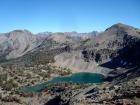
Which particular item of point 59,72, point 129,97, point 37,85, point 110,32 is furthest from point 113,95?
point 110,32

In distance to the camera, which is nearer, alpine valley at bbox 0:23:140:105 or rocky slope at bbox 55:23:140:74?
alpine valley at bbox 0:23:140:105

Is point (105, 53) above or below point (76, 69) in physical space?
above

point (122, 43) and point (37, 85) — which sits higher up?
point (122, 43)

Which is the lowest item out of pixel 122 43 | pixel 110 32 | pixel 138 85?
pixel 138 85

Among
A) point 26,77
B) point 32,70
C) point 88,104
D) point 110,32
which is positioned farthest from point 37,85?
point 110,32

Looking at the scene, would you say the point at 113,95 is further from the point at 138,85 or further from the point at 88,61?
the point at 88,61

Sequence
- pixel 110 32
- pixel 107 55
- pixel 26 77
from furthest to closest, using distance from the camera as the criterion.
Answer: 1. pixel 110 32
2. pixel 107 55
3. pixel 26 77

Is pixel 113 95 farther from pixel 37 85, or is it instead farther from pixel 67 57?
pixel 67 57

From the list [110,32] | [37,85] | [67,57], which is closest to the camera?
[37,85]

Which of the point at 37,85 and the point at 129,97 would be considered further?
the point at 37,85

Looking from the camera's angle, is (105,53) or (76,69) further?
(105,53)

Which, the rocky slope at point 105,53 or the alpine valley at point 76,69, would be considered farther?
the rocky slope at point 105,53
